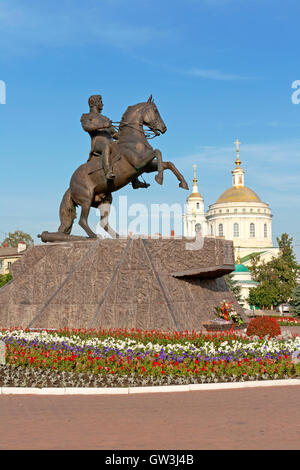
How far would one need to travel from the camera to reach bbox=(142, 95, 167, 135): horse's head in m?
14.8

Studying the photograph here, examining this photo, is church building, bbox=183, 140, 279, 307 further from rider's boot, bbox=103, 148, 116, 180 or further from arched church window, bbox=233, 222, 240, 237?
rider's boot, bbox=103, 148, 116, 180

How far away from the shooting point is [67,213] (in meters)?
15.9

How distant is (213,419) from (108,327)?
288 inches

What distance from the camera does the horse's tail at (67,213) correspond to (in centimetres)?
1582

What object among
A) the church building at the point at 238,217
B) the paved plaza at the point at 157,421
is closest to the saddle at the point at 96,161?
the paved plaza at the point at 157,421

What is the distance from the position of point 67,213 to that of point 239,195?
82.7 meters

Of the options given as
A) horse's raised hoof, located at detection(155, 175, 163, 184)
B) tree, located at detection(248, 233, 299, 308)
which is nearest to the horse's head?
horse's raised hoof, located at detection(155, 175, 163, 184)

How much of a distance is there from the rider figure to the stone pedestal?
86.8 inches

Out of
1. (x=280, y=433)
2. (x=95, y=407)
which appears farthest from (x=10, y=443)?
(x=280, y=433)

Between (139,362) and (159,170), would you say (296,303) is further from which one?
(139,362)

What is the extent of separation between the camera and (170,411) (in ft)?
21.1

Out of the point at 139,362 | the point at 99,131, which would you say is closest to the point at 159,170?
the point at 99,131

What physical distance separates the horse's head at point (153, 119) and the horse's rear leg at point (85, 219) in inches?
106

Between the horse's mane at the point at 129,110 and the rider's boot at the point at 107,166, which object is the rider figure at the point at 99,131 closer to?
the rider's boot at the point at 107,166
